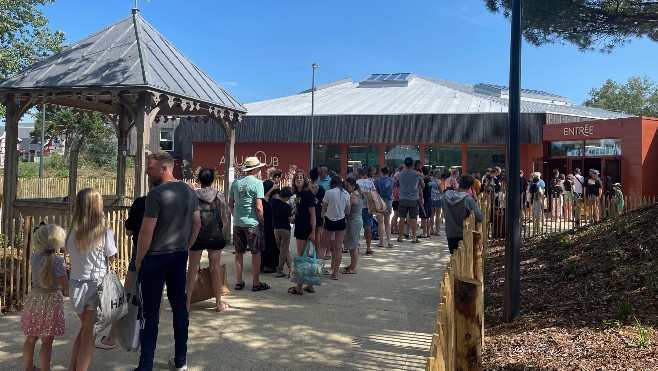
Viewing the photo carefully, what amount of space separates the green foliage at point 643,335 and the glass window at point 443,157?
87.8 feet

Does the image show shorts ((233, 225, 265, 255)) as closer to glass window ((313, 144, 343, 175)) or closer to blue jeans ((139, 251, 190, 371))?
blue jeans ((139, 251, 190, 371))

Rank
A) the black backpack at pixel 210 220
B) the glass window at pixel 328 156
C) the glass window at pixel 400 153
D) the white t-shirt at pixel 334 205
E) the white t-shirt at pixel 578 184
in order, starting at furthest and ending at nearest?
1. the glass window at pixel 328 156
2. the glass window at pixel 400 153
3. the white t-shirt at pixel 578 184
4. the white t-shirt at pixel 334 205
5. the black backpack at pixel 210 220

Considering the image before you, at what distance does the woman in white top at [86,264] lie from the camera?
13.6ft

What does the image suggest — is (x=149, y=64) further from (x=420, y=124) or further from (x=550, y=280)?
(x=420, y=124)

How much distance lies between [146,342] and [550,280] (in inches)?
Result: 215

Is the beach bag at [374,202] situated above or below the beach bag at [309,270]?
above

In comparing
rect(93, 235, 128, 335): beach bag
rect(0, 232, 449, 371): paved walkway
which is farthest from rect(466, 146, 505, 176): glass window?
rect(93, 235, 128, 335): beach bag

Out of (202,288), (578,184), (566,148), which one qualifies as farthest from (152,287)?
(566,148)

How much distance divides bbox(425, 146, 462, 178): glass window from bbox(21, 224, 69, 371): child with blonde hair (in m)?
28.3

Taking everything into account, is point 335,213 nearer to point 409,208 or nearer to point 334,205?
point 334,205

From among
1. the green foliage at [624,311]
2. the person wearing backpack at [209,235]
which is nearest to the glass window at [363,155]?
the person wearing backpack at [209,235]

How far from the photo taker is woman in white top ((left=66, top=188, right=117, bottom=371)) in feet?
13.6

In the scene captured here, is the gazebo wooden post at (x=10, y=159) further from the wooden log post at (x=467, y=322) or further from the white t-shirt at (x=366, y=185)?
the wooden log post at (x=467, y=322)

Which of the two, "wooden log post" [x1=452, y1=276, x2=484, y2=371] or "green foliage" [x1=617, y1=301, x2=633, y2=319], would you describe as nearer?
"wooden log post" [x1=452, y1=276, x2=484, y2=371]
